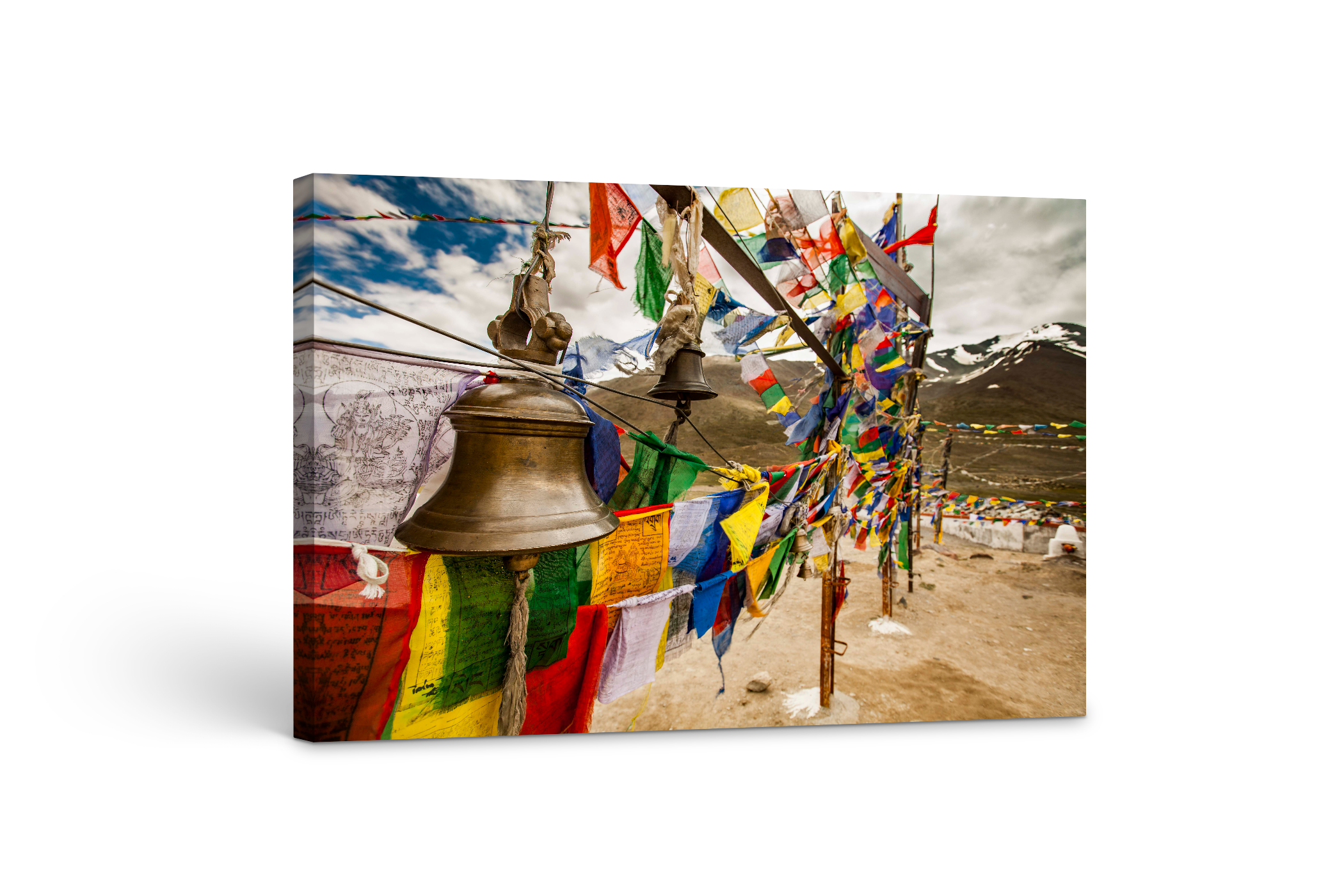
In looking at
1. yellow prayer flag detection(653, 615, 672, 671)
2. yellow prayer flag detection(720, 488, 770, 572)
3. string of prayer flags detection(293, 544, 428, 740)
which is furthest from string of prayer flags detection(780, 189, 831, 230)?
string of prayer flags detection(293, 544, 428, 740)

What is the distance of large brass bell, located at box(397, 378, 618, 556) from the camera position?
0.64 metres

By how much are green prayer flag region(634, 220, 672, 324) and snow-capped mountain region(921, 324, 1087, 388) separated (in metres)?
1.68

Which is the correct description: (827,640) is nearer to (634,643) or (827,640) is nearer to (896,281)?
(634,643)

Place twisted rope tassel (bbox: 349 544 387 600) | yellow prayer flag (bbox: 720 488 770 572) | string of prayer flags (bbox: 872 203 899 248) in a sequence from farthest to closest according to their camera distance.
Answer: string of prayer flags (bbox: 872 203 899 248) → yellow prayer flag (bbox: 720 488 770 572) → twisted rope tassel (bbox: 349 544 387 600)

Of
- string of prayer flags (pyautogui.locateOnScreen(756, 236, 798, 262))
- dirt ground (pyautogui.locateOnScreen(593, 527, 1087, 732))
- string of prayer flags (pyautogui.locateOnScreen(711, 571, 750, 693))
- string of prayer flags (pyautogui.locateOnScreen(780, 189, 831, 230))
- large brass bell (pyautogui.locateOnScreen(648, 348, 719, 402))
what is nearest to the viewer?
large brass bell (pyautogui.locateOnScreen(648, 348, 719, 402))

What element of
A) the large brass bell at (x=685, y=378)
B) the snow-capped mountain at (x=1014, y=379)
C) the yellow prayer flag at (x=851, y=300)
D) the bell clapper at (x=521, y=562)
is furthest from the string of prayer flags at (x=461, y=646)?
the snow-capped mountain at (x=1014, y=379)

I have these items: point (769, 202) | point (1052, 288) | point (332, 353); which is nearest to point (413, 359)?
point (332, 353)

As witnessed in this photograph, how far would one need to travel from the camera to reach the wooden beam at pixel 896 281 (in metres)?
2.13

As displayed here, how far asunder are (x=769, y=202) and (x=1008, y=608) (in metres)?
4.41

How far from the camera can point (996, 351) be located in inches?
122

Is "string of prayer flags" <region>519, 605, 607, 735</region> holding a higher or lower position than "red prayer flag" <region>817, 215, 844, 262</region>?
lower

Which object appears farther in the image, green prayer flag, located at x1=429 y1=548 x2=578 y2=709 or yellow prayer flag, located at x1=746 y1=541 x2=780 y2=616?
yellow prayer flag, located at x1=746 y1=541 x2=780 y2=616

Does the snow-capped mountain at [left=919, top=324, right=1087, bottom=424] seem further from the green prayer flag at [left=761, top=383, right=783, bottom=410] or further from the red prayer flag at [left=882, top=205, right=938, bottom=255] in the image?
the green prayer flag at [left=761, top=383, right=783, bottom=410]

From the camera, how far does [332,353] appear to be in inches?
42.3
